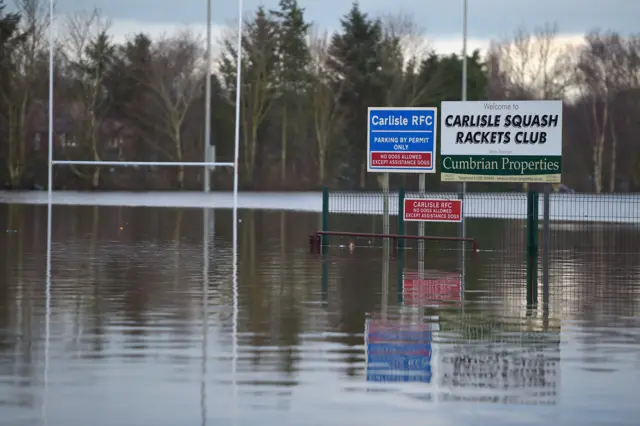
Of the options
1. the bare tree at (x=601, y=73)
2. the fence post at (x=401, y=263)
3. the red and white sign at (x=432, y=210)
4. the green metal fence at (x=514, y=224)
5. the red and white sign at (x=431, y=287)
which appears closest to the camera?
the red and white sign at (x=431, y=287)

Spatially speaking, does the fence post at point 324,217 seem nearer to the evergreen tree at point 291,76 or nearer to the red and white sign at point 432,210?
the red and white sign at point 432,210

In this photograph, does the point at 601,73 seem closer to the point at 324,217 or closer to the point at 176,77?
the point at 176,77

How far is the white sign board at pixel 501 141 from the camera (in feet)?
80.2

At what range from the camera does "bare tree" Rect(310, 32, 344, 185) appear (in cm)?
8050

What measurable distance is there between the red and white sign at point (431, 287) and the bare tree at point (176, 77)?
54.5 meters

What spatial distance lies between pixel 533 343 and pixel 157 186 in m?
61.1

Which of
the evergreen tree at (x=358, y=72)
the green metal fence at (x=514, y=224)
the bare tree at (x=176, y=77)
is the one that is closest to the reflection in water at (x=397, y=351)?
the green metal fence at (x=514, y=224)

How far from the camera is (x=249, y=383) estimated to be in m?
10.0

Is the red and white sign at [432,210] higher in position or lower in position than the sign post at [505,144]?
lower

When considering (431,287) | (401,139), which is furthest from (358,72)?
(431,287)

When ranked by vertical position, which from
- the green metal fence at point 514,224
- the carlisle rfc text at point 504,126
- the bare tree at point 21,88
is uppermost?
the bare tree at point 21,88

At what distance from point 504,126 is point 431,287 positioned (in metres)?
→ 7.57

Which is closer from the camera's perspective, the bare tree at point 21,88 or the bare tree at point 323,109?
the bare tree at point 21,88

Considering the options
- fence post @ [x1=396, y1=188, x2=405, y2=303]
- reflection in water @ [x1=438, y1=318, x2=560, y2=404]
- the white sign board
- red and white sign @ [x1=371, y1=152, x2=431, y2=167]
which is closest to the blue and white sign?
red and white sign @ [x1=371, y1=152, x2=431, y2=167]
